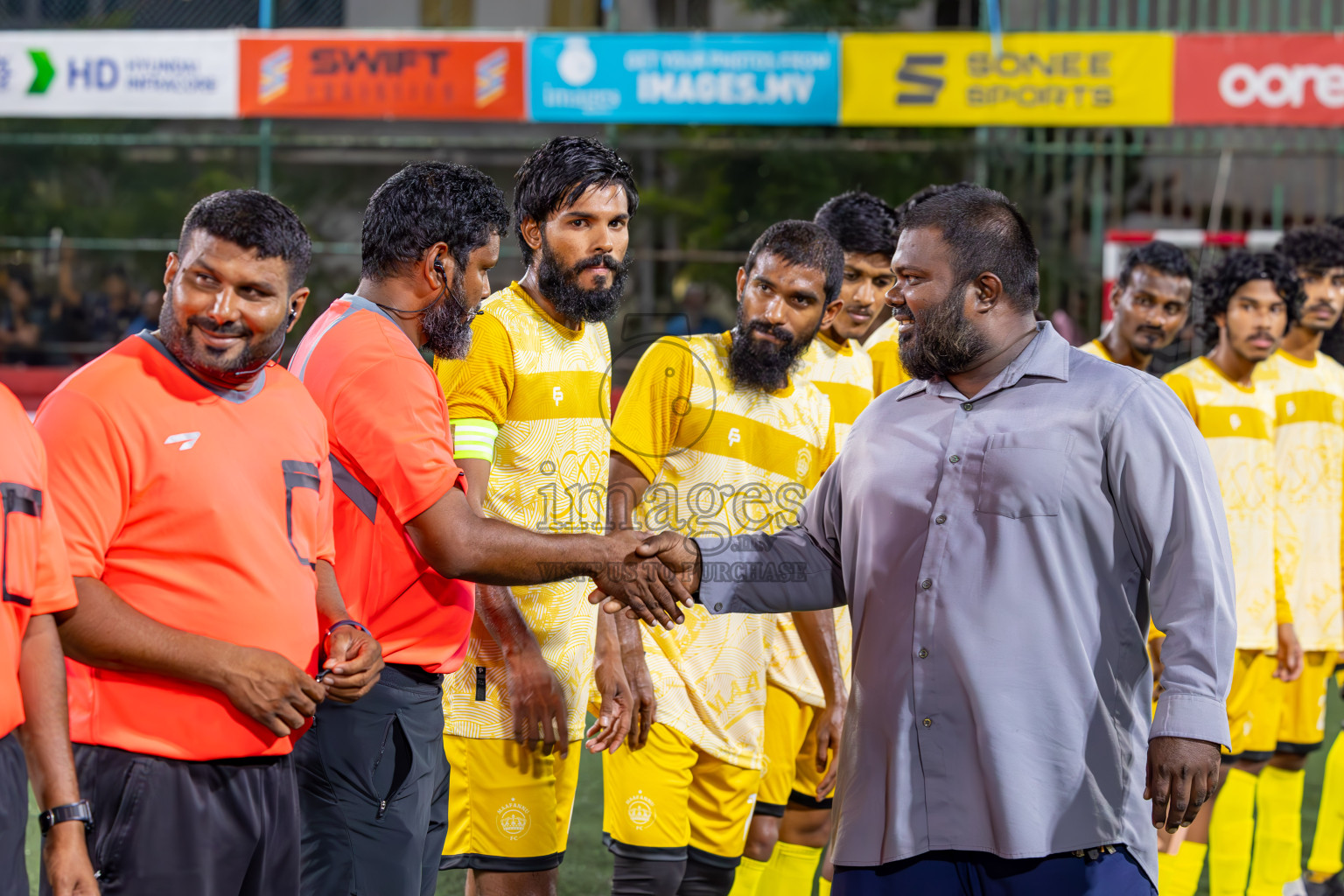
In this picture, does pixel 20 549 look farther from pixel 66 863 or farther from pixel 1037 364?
pixel 1037 364

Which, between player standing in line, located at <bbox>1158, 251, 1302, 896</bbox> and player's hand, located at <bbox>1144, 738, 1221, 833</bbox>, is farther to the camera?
player standing in line, located at <bbox>1158, 251, 1302, 896</bbox>

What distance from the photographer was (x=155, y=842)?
7.94ft

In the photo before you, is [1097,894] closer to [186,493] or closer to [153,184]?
[186,493]

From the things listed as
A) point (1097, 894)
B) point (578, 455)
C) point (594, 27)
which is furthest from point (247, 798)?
point (594, 27)

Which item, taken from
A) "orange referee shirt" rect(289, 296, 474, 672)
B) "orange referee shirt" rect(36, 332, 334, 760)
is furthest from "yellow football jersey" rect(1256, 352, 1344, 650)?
"orange referee shirt" rect(36, 332, 334, 760)

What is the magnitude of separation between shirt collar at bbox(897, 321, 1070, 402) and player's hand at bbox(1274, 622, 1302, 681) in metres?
3.13

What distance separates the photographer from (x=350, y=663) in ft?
8.79

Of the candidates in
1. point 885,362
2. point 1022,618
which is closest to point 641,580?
point 1022,618

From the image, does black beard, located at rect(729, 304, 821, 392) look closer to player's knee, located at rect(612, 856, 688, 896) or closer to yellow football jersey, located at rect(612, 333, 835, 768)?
yellow football jersey, located at rect(612, 333, 835, 768)

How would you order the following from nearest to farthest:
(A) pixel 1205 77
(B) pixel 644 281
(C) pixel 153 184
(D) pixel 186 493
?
(D) pixel 186 493 < (A) pixel 1205 77 < (B) pixel 644 281 < (C) pixel 153 184

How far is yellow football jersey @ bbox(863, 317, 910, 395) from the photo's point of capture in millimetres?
4941

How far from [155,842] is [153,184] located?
1618 cm

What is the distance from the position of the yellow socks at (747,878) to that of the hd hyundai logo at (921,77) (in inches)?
401

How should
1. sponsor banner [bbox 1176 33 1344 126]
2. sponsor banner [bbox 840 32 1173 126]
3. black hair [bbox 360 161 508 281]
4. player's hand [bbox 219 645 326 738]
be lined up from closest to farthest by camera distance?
player's hand [bbox 219 645 326 738]
black hair [bbox 360 161 508 281]
sponsor banner [bbox 1176 33 1344 126]
sponsor banner [bbox 840 32 1173 126]
